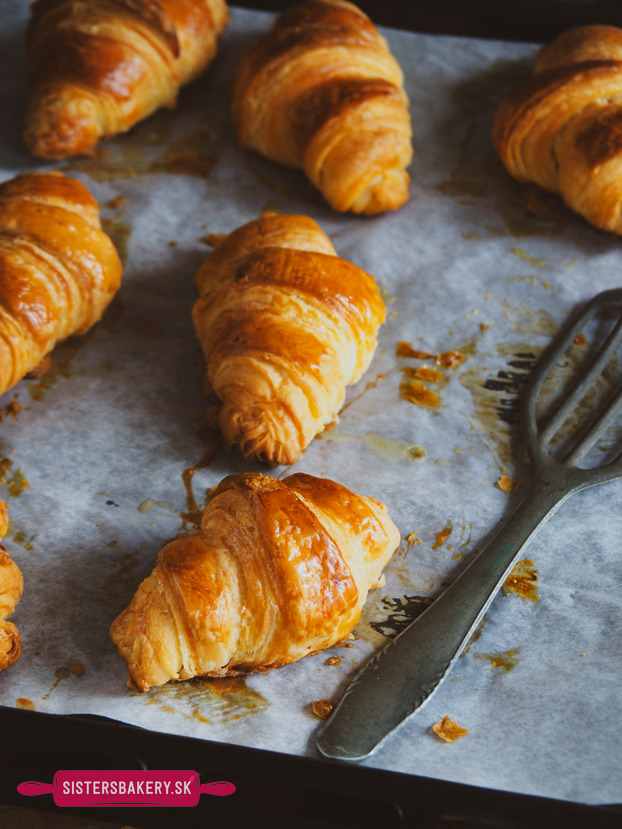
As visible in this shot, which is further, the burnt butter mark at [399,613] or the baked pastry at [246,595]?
the burnt butter mark at [399,613]

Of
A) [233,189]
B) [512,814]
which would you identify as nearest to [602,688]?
[512,814]

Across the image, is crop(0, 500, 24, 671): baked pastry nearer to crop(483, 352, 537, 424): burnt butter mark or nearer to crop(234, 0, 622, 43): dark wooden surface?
crop(483, 352, 537, 424): burnt butter mark

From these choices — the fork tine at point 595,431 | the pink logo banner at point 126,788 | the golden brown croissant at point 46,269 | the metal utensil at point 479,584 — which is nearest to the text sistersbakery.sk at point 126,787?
the pink logo banner at point 126,788

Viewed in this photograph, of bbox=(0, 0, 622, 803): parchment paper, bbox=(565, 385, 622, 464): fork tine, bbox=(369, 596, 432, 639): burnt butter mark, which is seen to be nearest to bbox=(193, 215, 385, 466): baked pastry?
bbox=(0, 0, 622, 803): parchment paper

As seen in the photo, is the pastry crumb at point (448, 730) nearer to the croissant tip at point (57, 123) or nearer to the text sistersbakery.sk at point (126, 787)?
the text sistersbakery.sk at point (126, 787)

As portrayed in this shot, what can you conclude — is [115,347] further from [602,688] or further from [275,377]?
[602,688]

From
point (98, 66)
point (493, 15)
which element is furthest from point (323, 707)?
point (493, 15)

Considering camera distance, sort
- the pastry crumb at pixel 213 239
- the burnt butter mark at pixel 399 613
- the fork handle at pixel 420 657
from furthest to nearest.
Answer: the pastry crumb at pixel 213 239 < the burnt butter mark at pixel 399 613 < the fork handle at pixel 420 657
